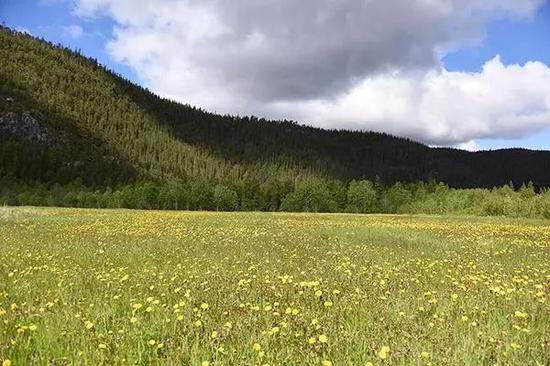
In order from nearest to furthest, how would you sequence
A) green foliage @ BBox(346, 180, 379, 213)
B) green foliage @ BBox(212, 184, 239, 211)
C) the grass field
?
1. the grass field
2. green foliage @ BBox(212, 184, 239, 211)
3. green foliage @ BBox(346, 180, 379, 213)

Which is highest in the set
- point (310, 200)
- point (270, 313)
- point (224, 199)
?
point (270, 313)

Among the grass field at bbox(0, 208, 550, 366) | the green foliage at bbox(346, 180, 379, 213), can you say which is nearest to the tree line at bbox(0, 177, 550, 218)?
the green foliage at bbox(346, 180, 379, 213)

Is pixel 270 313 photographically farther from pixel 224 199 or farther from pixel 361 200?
pixel 361 200

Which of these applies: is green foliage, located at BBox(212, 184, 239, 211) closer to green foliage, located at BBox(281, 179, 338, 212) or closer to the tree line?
the tree line

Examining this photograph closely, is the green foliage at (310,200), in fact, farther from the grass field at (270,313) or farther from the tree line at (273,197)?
the grass field at (270,313)

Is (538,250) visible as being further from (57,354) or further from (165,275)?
(57,354)

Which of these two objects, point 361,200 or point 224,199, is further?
point 361,200

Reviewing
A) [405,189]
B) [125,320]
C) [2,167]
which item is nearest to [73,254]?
[125,320]

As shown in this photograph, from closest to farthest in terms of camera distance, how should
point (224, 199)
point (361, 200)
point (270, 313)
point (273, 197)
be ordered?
point (270, 313)
point (224, 199)
point (361, 200)
point (273, 197)

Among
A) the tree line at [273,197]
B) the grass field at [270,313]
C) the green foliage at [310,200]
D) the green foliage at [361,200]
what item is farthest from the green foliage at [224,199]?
the grass field at [270,313]

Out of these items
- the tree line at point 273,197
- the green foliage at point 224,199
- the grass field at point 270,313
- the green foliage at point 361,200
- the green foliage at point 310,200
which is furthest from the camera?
Answer: the green foliage at point 361,200

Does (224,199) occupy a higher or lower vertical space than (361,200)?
lower

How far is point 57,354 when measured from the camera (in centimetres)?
581

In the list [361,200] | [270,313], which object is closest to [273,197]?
[361,200]
